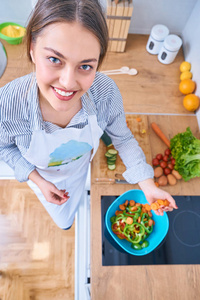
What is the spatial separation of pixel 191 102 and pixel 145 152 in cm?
39

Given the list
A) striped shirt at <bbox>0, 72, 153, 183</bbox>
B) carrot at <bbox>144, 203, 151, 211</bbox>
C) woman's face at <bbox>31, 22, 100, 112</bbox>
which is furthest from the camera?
carrot at <bbox>144, 203, 151, 211</bbox>

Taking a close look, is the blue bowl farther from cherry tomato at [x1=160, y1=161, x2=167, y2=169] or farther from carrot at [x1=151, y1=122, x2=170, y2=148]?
carrot at [x1=151, y1=122, x2=170, y2=148]

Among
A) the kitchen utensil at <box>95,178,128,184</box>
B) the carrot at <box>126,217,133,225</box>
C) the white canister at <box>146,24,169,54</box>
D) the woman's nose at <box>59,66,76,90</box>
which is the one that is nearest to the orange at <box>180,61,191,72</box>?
the white canister at <box>146,24,169,54</box>

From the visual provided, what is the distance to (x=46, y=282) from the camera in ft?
4.83

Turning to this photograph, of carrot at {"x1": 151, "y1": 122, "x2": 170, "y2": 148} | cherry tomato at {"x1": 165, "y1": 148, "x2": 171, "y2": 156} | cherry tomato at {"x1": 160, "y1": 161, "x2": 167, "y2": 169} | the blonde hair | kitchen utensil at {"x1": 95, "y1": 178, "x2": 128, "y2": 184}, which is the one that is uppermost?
the blonde hair

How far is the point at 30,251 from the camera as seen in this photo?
154 centimetres

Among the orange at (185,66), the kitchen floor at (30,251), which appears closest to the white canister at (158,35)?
the orange at (185,66)

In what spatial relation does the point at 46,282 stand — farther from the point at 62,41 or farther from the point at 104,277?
the point at 62,41

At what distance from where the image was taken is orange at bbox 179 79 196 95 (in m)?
1.31

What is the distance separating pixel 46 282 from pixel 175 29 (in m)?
1.76

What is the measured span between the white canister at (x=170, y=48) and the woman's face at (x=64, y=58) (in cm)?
97

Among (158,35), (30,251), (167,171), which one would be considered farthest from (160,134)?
(30,251)

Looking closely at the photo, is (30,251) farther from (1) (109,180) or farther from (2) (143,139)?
(2) (143,139)

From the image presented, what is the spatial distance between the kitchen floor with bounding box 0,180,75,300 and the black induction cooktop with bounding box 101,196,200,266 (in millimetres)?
705
